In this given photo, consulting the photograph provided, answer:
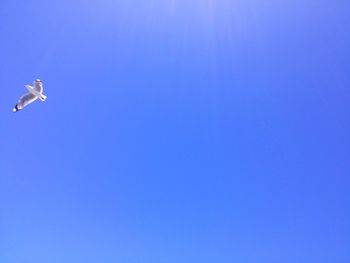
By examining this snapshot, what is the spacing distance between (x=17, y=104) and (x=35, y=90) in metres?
1.48

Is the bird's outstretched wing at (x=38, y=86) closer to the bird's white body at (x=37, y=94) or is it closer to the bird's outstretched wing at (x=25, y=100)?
the bird's white body at (x=37, y=94)

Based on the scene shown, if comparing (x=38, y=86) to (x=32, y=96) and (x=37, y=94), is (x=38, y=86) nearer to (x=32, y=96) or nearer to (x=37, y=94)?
(x=37, y=94)

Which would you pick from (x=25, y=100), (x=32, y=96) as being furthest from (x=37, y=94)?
(x=25, y=100)

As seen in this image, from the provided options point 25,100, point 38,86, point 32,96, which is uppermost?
point 38,86

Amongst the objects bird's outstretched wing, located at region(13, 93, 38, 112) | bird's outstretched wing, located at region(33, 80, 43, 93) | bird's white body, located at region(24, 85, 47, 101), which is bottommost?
bird's outstretched wing, located at region(13, 93, 38, 112)

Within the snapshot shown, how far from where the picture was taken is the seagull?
2223 centimetres

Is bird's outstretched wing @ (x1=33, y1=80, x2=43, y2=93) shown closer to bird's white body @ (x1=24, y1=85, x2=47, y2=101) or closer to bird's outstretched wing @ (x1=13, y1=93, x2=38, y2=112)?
bird's white body @ (x1=24, y1=85, x2=47, y2=101)

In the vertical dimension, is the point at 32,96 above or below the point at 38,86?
below

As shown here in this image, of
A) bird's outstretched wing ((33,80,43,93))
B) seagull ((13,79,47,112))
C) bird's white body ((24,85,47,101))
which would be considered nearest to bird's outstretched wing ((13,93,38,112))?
seagull ((13,79,47,112))

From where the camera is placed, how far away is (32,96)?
74.1 ft

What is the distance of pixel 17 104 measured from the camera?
22.3 meters

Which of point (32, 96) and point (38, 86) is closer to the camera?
point (38, 86)

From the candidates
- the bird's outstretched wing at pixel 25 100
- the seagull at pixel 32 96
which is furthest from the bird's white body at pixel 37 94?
the bird's outstretched wing at pixel 25 100

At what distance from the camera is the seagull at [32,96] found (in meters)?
22.2
